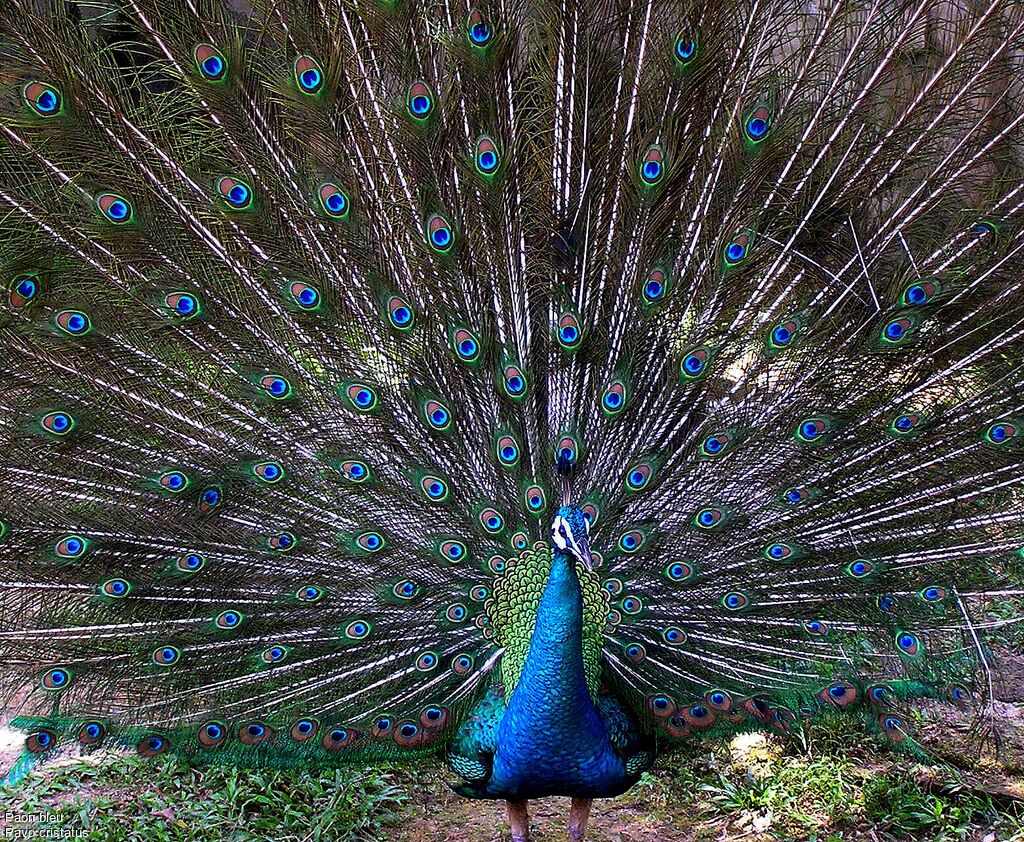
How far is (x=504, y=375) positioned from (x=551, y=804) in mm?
2232

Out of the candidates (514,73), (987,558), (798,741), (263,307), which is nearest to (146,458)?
(263,307)

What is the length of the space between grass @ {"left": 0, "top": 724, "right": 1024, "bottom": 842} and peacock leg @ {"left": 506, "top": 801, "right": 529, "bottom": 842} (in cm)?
40

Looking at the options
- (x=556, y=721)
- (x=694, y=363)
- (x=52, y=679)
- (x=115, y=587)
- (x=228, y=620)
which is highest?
(x=694, y=363)

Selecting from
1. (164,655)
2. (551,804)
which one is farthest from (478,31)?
(551,804)

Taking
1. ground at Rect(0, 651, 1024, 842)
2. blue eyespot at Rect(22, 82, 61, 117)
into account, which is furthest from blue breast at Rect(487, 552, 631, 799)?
blue eyespot at Rect(22, 82, 61, 117)

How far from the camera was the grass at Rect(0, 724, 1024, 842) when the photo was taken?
3.65 metres

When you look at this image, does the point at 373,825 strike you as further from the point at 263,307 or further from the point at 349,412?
the point at 263,307

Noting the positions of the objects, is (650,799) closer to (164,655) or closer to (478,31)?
(164,655)

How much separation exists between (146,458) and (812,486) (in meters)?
2.29

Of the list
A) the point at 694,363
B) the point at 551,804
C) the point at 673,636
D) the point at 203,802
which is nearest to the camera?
the point at 694,363

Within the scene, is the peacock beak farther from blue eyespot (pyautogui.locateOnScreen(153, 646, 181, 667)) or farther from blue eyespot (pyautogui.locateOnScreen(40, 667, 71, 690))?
blue eyespot (pyautogui.locateOnScreen(40, 667, 71, 690))

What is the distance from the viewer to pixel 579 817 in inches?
138

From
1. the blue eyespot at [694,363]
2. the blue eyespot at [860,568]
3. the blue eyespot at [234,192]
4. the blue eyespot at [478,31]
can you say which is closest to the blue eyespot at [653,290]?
the blue eyespot at [694,363]

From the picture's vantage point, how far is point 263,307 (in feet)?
9.78
